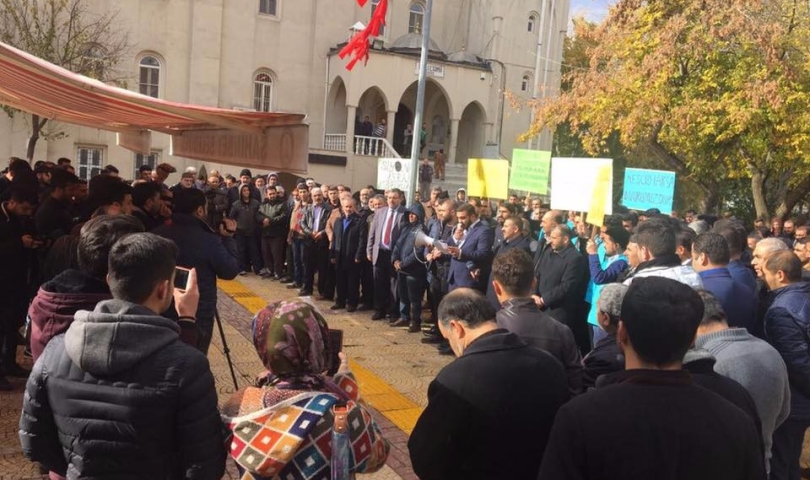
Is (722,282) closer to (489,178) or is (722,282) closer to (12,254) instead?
(12,254)

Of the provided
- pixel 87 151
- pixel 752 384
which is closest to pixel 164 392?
pixel 752 384

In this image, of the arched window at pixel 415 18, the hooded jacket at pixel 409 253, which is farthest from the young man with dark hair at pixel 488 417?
the arched window at pixel 415 18

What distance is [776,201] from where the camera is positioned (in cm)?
2562

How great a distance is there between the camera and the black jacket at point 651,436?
1.99 meters

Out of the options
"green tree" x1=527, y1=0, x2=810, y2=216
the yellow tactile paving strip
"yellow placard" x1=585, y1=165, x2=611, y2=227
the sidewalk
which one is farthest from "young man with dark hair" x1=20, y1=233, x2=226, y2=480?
"green tree" x1=527, y1=0, x2=810, y2=216

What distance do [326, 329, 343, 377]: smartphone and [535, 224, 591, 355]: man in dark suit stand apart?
460cm

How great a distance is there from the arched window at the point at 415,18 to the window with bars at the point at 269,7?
654 cm

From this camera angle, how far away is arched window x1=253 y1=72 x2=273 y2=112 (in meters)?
28.2

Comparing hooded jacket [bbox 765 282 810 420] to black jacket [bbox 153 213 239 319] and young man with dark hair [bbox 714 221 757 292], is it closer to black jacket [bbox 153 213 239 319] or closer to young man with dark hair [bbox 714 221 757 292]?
young man with dark hair [bbox 714 221 757 292]

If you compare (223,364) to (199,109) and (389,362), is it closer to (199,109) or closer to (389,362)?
(389,362)

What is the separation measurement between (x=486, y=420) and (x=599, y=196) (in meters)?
5.97

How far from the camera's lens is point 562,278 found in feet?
22.3

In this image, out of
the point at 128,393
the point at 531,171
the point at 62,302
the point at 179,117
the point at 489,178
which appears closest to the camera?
the point at 128,393

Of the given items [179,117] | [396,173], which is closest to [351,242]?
[179,117]
